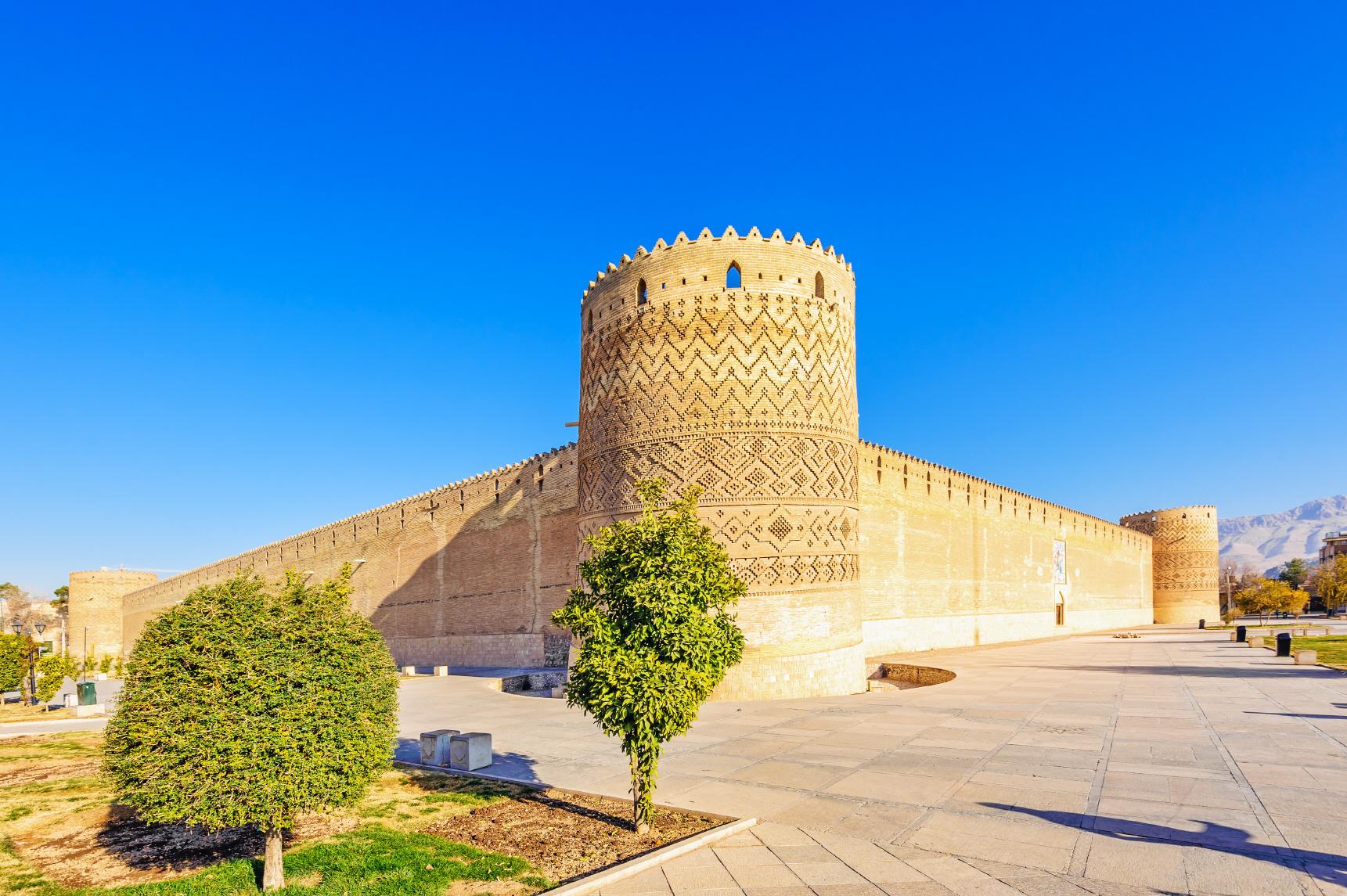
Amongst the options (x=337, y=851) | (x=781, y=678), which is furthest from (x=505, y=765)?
(x=781, y=678)

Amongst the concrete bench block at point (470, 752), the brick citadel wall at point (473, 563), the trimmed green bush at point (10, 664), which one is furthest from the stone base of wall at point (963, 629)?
the trimmed green bush at point (10, 664)

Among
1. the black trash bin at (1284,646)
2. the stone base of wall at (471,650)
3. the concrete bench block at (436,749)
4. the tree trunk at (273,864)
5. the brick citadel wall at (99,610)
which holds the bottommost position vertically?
the brick citadel wall at (99,610)

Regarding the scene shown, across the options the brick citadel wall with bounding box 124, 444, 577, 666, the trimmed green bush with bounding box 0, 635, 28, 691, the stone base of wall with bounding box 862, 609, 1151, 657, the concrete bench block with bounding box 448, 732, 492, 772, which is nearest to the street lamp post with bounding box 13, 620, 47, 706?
the trimmed green bush with bounding box 0, 635, 28, 691

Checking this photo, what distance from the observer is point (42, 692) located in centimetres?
1870

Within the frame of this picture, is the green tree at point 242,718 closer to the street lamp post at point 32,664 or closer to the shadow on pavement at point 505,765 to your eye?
the shadow on pavement at point 505,765

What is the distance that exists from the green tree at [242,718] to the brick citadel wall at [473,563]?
14.4 meters

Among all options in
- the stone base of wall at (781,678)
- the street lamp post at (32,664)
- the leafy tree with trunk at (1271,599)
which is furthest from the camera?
the leafy tree with trunk at (1271,599)

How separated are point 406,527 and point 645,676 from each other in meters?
26.3

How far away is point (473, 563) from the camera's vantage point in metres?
26.5

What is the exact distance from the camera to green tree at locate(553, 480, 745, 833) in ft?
20.4

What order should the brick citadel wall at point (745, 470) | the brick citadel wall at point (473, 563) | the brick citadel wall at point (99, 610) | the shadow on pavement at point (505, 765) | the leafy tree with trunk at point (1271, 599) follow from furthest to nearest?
the brick citadel wall at point (99, 610), the leafy tree with trunk at point (1271, 599), the brick citadel wall at point (473, 563), the brick citadel wall at point (745, 470), the shadow on pavement at point (505, 765)

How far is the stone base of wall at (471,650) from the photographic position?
23656 mm

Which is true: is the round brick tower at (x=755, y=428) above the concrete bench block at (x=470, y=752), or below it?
above

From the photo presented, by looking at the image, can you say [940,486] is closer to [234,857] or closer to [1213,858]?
[1213,858]
